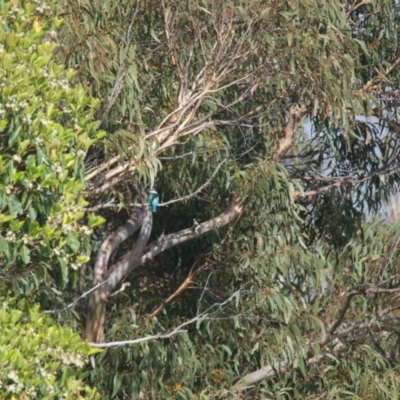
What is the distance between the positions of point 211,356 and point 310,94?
1.83m

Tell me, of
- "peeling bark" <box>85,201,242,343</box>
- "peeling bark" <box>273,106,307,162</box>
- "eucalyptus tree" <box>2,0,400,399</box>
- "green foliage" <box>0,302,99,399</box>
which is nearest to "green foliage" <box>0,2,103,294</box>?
"green foliage" <box>0,302,99,399</box>

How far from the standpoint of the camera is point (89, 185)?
18.0ft

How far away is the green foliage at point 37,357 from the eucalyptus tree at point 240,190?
39.3 inches

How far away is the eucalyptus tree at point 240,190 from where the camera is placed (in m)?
5.78

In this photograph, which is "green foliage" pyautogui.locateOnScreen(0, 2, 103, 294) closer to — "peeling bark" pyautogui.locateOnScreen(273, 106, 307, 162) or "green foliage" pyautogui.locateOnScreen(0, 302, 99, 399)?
"green foliage" pyautogui.locateOnScreen(0, 302, 99, 399)

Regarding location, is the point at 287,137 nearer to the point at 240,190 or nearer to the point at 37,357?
the point at 240,190

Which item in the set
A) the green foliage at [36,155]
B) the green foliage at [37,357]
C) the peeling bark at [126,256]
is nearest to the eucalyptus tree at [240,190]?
the peeling bark at [126,256]

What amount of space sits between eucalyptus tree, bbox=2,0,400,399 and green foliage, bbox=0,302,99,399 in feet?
3.27

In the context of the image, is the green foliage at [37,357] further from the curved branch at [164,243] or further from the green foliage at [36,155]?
the curved branch at [164,243]

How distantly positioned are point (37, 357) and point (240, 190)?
2.31 m

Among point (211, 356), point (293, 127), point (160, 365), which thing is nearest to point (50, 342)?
point (160, 365)

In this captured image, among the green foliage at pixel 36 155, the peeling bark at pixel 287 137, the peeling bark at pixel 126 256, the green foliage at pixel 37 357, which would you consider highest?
the green foliage at pixel 36 155

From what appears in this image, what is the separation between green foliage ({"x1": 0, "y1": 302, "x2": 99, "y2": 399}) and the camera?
4.22 meters

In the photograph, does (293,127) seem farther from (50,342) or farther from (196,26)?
(50,342)
